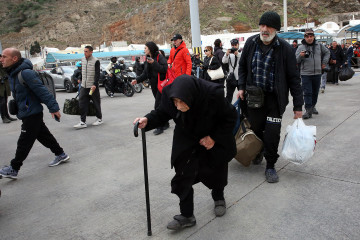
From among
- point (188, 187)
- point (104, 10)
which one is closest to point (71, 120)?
point (188, 187)

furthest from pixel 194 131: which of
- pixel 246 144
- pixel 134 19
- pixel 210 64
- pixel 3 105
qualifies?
pixel 134 19

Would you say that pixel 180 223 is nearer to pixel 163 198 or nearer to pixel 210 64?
pixel 163 198

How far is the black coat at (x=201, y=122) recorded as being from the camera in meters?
2.38

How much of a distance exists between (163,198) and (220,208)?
2.45ft

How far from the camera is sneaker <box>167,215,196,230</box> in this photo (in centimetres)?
283

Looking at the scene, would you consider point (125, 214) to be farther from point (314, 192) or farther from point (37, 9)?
point (37, 9)

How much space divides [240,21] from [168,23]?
16893 millimetres

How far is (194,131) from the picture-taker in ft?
8.54

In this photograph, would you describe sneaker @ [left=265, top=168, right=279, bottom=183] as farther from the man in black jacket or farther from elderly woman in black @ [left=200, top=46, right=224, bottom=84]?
elderly woman in black @ [left=200, top=46, right=224, bottom=84]

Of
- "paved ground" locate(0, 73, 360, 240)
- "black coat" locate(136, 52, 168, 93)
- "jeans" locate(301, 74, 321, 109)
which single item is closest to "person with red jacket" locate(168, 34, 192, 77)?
"black coat" locate(136, 52, 168, 93)

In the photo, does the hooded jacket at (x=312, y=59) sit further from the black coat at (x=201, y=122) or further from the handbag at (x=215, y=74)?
the black coat at (x=201, y=122)

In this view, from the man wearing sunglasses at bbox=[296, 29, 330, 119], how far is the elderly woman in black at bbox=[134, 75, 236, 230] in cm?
429

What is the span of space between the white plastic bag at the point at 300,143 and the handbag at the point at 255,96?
517mm

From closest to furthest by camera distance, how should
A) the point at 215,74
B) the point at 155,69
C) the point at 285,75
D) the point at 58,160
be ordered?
the point at 285,75 < the point at 58,160 < the point at 155,69 < the point at 215,74
